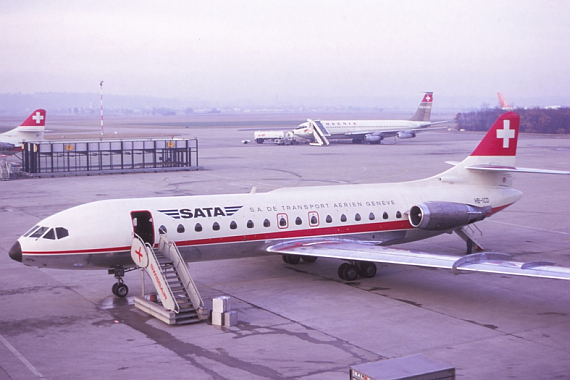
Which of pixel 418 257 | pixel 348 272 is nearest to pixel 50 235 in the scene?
pixel 348 272

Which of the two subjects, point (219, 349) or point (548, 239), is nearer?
point (219, 349)

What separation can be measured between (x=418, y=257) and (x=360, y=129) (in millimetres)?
73243

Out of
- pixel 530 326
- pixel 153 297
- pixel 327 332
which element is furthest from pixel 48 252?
pixel 530 326

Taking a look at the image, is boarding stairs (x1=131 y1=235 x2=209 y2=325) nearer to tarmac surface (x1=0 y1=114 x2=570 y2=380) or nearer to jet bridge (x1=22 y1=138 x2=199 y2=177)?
tarmac surface (x1=0 y1=114 x2=570 y2=380)

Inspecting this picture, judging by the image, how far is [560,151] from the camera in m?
76.8

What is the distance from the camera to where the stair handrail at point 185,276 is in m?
18.1

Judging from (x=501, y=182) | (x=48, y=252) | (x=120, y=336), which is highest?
(x=501, y=182)

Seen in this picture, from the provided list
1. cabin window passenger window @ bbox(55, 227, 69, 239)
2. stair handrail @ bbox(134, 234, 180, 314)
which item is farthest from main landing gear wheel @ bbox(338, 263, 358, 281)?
cabin window passenger window @ bbox(55, 227, 69, 239)

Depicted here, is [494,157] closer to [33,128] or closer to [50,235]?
[50,235]

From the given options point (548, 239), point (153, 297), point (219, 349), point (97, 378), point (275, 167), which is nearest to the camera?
point (97, 378)

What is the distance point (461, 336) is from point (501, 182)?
11127 mm

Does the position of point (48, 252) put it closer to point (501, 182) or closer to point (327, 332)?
point (327, 332)

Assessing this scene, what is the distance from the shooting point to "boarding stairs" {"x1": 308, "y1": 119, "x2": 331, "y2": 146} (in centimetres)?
8744

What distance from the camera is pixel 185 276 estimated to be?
18.7 meters
